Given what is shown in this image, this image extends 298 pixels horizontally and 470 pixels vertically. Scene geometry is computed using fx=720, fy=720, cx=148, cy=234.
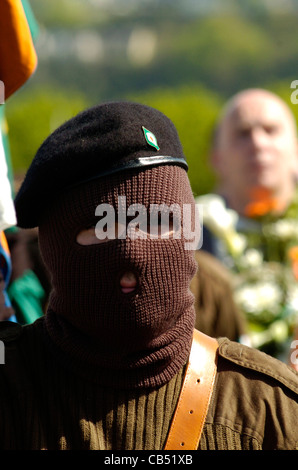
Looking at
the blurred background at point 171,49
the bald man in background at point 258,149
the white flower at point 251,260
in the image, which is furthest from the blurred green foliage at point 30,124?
the blurred background at point 171,49

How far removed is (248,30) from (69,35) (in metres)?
8.69

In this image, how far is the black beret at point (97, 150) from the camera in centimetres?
188

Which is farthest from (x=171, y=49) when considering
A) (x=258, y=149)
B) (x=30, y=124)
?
(x=258, y=149)

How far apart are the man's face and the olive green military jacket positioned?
3249 millimetres

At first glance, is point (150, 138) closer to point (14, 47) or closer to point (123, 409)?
point (14, 47)

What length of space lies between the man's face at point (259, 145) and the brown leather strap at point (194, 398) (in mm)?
3226

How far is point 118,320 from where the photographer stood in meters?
1.85

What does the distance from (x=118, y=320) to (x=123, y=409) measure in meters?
0.25

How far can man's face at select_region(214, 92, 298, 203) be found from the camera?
16.7 feet

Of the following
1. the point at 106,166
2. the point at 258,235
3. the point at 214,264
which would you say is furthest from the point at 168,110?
the point at 106,166

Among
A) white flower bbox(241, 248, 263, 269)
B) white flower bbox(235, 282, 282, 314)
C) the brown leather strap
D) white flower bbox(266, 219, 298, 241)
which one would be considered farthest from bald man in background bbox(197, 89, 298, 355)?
the brown leather strap

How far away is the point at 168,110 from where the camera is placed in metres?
12.6

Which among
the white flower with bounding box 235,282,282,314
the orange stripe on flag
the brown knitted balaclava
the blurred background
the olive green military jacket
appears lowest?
the olive green military jacket

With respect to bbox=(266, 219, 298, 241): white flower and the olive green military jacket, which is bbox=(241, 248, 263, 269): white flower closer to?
bbox=(266, 219, 298, 241): white flower
